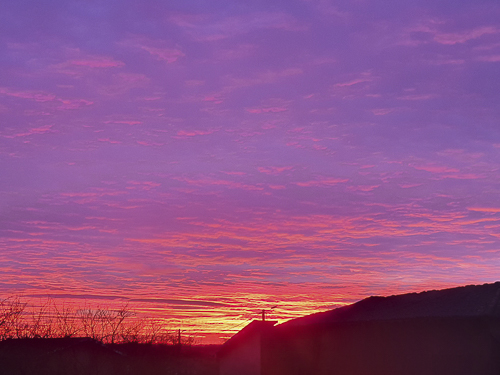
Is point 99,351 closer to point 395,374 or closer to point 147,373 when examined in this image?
point 147,373

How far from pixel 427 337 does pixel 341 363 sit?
18.3ft

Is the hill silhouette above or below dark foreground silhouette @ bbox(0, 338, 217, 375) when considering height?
above

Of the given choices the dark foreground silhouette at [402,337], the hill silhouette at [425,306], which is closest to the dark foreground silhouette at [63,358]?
the dark foreground silhouette at [402,337]

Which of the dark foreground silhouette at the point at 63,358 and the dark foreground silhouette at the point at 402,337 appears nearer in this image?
the dark foreground silhouette at the point at 402,337

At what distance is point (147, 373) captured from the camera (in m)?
49.2

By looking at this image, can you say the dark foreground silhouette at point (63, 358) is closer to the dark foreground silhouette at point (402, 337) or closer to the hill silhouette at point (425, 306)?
the dark foreground silhouette at point (402, 337)

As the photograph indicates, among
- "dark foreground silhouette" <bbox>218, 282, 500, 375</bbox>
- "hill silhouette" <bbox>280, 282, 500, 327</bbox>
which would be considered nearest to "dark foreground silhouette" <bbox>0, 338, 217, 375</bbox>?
"dark foreground silhouette" <bbox>218, 282, 500, 375</bbox>

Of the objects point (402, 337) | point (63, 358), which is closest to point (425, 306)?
point (402, 337)

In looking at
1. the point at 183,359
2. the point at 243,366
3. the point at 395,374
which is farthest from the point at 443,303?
the point at 183,359

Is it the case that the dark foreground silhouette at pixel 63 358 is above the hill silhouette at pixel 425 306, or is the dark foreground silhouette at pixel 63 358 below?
below

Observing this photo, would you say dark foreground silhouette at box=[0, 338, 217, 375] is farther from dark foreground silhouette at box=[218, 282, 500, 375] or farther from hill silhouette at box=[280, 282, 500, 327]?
hill silhouette at box=[280, 282, 500, 327]

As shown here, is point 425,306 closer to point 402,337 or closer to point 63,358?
point 402,337

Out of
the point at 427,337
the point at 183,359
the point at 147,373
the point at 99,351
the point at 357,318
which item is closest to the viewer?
the point at 427,337

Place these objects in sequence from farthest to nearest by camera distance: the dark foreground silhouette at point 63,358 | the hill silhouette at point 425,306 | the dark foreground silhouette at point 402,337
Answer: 1. the dark foreground silhouette at point 63,358
2. the hill silhouette at point 425,306
3. the dark foreground silhouette at point 402,337
